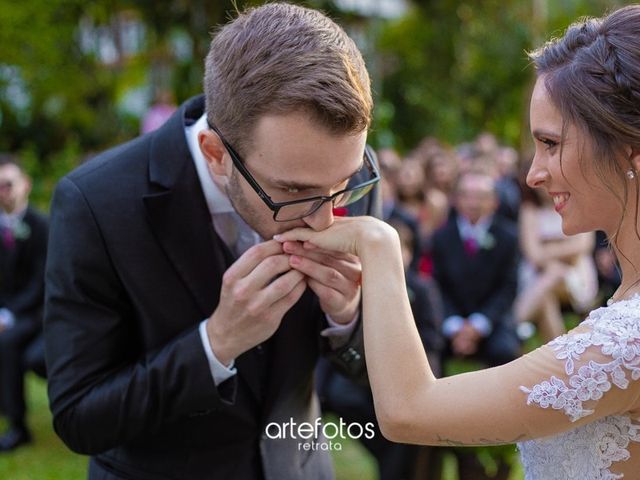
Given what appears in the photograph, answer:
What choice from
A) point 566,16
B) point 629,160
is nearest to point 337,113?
point 629,160

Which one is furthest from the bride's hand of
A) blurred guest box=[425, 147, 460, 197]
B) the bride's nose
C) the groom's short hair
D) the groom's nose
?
blurred guest box=[425, 147, 460, 197]

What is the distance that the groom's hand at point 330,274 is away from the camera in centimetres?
257

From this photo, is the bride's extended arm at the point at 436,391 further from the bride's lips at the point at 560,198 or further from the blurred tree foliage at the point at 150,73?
the blurred tree foliage at the point at 150,73

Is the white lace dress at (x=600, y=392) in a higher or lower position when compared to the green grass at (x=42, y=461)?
higher

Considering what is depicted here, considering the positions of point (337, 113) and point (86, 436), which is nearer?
point (337, 113)

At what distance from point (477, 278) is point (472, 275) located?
0.05 meters

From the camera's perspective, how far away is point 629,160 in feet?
7.21

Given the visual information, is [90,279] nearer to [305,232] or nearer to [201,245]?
[201,245]

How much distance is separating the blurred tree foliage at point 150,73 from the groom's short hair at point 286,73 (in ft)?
48.7

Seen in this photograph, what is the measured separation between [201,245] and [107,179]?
1.17ft

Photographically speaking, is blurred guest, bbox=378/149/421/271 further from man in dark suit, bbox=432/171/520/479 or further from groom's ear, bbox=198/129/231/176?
groom's ear, bbox=198/129/231/176

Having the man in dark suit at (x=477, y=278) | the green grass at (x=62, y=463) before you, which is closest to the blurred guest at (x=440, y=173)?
the man in dark suit at (x=477, y=278)

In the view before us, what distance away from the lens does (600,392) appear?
2.14m

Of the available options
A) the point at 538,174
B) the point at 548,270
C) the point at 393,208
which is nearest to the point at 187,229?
the point at 538,174
